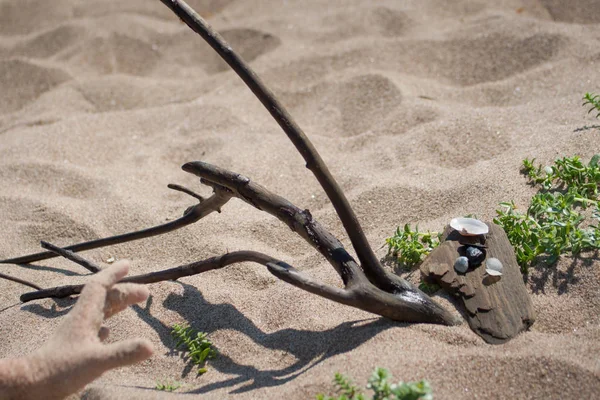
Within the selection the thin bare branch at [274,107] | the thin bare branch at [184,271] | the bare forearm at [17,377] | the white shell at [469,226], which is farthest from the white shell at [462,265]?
the bare forearm at [17,377]

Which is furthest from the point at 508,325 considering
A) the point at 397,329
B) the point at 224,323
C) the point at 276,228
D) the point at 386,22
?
the point at 386,22

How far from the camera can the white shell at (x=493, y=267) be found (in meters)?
2.00

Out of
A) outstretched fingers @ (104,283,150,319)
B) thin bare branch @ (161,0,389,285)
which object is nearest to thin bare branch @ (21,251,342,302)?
thin bare branch @ (161,0,389,285)

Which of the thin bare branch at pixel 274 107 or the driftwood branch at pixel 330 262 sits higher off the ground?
the thin bare branch at pixel 274 107

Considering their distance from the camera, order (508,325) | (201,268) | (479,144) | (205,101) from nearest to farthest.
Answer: (508,325)
(201,268)
(479,144)
(205,101)

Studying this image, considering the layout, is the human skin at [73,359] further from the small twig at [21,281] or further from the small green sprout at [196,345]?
the small twig at [21,281]

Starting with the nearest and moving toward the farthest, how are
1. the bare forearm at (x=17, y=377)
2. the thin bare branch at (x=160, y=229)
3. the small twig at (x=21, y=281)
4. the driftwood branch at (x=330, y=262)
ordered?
the bare forearm at (x=17, y=377) → the driftwood branch at (x=330, y=262) → the thin bare branch at (x=160, y=229) → the small twig at (x=21, y=281)

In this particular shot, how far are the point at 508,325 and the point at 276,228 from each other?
4.23ft

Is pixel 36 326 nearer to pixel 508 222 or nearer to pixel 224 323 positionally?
pixel 224 323

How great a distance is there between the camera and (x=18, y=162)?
11.5 ft

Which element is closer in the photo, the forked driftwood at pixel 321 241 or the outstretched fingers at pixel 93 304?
the outstretched fingers at pixel 93 304

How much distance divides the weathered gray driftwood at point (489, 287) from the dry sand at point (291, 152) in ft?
0.17

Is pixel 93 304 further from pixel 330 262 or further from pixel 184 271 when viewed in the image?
pixel 330 262

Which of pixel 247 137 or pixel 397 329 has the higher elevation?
pixel 247 137
